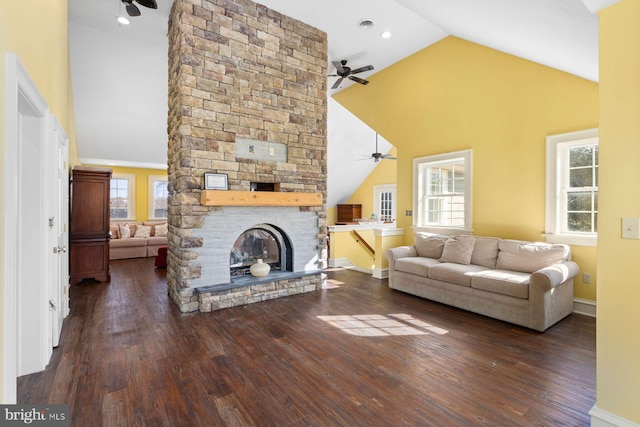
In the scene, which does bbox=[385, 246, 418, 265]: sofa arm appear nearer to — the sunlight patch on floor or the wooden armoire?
the sunlight patch on floor

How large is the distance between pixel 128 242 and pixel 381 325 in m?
6.73

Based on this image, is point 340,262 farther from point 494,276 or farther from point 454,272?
point 494,276

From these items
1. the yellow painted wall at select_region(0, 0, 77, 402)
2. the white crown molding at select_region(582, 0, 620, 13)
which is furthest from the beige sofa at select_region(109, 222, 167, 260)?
the white crown molding at select_region(582, 0, 620, 13)

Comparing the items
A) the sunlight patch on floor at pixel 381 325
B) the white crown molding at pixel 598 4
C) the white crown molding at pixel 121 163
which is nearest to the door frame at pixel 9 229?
the sunlight patch on floor at pixel 381 325

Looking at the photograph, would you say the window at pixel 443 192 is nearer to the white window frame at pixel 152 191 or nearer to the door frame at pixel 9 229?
the door frame at pixel 9 229

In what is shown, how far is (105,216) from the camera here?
5.17m

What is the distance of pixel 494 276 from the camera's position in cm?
363

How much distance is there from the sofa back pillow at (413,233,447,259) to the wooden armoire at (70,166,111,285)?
512 centimetres

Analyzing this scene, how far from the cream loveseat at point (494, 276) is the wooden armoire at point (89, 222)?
475cm

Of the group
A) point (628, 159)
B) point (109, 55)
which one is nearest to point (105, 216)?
point (109, 55)

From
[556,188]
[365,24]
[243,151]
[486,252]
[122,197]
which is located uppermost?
[365,24]

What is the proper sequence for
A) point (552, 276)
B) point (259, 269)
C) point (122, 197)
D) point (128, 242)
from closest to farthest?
point (552, 276) → point (259, 269) → point (128, 242) → point (122, 197)

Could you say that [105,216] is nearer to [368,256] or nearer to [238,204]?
[238,204]

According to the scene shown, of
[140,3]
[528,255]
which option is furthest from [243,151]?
[528,255]
